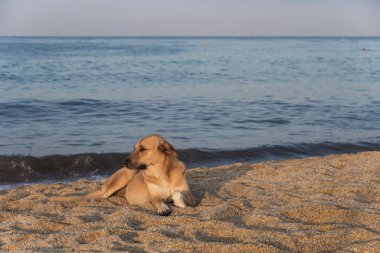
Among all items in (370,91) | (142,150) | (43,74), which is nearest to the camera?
(142,150)

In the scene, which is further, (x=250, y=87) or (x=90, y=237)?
(x=250, y=87)

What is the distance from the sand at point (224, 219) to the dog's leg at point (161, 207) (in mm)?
88

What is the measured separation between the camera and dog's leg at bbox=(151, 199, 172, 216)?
6.16 metres

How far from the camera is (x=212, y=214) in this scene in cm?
597

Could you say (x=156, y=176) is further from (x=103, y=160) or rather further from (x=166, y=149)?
(x=103, y=160)

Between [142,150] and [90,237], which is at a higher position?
[142,150]

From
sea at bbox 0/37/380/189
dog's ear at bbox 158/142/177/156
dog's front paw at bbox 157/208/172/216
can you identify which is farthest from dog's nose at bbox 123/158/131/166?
sea at bbox 0/37/380/189

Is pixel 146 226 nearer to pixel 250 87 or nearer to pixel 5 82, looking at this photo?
pixel 250 87

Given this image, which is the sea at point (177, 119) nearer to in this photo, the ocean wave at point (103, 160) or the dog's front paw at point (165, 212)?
the ocean wave at point (103, 160)

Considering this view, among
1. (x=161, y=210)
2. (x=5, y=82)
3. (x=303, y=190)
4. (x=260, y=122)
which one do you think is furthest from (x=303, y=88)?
(x=161, y=210)

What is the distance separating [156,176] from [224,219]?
1.30 m

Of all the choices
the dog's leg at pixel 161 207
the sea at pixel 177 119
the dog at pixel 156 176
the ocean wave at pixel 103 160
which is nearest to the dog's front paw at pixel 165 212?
the dog's leg at pixel 161 207

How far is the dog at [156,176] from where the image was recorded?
21.9 feet

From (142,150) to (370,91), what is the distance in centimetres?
2029
